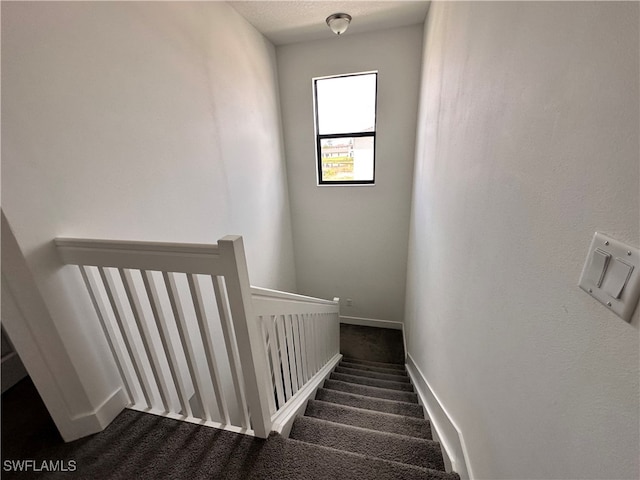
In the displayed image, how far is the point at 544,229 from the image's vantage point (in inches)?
24.2

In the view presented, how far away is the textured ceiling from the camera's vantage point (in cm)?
229

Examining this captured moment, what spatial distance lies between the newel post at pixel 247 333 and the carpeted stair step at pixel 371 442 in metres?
0.35

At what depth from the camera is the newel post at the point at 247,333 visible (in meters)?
0.94

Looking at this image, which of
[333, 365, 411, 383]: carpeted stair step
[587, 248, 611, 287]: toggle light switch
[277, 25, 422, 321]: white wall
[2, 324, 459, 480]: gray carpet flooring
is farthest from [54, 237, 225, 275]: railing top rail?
[277, 25, 422, 321]: white wall

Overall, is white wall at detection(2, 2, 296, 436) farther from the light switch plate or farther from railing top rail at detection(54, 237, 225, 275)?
the light switch plate

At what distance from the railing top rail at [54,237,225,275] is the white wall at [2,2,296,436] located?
0.09 metres

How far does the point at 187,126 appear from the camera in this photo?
1.80m

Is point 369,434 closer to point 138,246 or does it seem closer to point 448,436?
point 448,436

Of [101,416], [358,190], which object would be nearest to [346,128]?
[358,190]

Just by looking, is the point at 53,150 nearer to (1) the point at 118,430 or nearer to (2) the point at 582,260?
(1) the point at 118,430

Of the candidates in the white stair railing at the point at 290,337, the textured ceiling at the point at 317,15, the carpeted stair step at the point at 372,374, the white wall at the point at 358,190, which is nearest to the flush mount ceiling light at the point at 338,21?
the textured ceiling at the point at 317,15

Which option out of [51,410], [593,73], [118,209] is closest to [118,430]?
[51,410]

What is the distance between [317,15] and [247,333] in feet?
9.34

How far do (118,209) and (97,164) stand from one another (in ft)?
0.74
